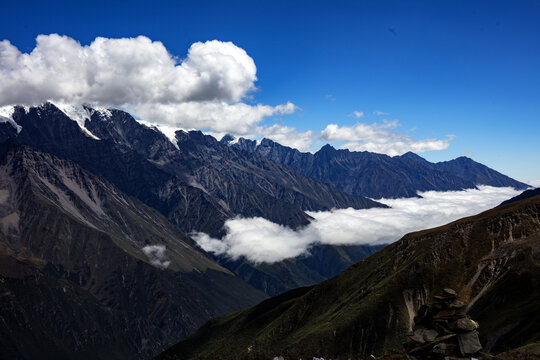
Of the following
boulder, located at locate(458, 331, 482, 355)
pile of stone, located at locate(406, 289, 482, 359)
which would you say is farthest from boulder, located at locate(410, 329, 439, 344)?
boulder, located at locate(458, 331, 482, 355)

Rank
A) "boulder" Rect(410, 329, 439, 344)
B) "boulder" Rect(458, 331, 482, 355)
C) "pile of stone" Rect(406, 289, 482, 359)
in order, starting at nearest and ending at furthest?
1. "boulder" Rect(458, 331, 482, 355)
2. "pile of stone" Rect(406, 289, 482, 359)
3. "boulder" Rect(410, 329, 439, 344)

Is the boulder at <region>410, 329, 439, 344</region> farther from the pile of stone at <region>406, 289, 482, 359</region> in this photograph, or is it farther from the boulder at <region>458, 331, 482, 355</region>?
the boulder at <region>458, 331, 482, 355</region>

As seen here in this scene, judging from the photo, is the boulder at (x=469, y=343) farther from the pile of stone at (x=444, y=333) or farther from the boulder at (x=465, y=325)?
the boulder at (x=465, y=325)

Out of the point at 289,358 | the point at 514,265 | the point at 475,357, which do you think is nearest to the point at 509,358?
the point at 475,357

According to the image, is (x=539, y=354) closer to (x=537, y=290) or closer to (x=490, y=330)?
(x=490, y=330)

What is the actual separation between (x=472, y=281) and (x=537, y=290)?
121 feet

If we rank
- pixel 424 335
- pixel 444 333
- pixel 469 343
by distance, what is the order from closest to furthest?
pixel 469 343, pixel 444 333, pixel 424 335

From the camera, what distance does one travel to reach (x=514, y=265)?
182 metres

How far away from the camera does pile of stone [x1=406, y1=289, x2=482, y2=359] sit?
50094 millimetres

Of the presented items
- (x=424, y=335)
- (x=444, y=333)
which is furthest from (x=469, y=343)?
(x=424, y=335)

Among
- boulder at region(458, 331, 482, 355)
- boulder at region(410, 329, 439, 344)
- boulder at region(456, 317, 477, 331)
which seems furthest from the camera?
boulder at region(410, 329, 439, 344)

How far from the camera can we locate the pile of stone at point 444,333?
164 ft

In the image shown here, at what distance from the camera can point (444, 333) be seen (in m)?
53.3

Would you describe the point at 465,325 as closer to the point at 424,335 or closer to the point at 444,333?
the point at 444,333
